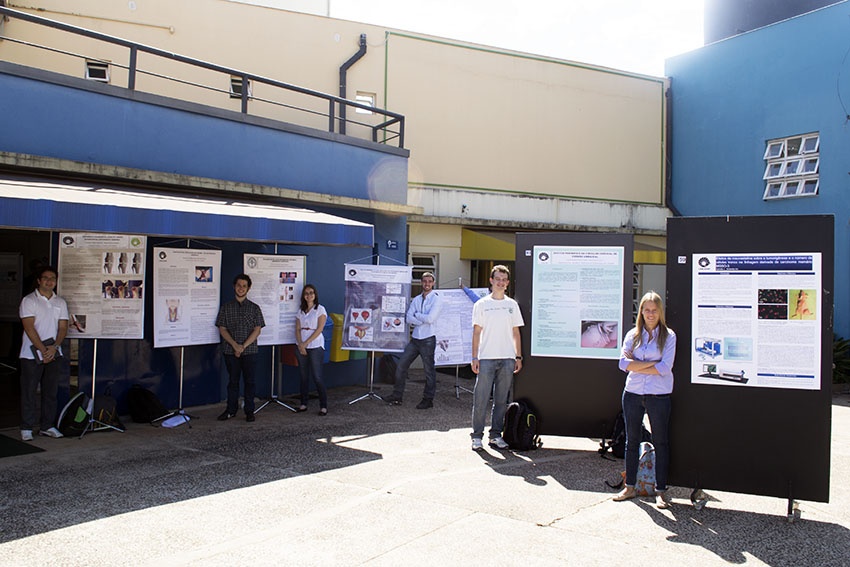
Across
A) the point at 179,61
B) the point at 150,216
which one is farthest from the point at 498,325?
the point at 179,61

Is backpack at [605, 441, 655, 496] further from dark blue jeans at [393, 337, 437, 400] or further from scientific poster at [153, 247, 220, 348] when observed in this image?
scientific poster at [153, 247, 220, 348]

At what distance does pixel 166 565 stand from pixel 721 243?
4700 millimetres

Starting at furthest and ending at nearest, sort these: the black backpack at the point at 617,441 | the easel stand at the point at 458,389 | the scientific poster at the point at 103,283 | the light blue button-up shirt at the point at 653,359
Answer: the easel stand at the point at 458,389 → the scientific poster at the point at 103,283 → the black backpack at the point at 617,441 → the light blue button-up shirt at the point at 653,359

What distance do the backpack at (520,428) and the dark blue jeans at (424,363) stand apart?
111 inches

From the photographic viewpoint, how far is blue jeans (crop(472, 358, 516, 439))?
300 inches

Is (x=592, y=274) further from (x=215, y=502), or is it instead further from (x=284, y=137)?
(x=284, y=137)

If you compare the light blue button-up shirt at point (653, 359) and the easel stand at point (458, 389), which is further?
the easel stand at point (458, 389)

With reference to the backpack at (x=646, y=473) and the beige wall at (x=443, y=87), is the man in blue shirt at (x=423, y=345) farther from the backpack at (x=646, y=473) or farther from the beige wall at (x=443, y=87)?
the beige wall at (x=443, y=87)

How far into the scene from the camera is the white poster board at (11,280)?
13164 mm

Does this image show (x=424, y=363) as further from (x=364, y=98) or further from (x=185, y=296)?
(x=364, y=98)

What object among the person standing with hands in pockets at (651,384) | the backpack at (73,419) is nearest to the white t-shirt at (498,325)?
the person standing with hands in pockets at (651,384)

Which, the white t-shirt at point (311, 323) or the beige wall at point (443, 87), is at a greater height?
the beige wall at point (443, 87)

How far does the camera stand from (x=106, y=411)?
8258 millimetres

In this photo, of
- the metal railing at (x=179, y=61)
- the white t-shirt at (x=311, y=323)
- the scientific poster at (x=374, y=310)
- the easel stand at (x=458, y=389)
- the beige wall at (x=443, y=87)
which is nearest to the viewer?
the metal railing at (x=179, y=61)
